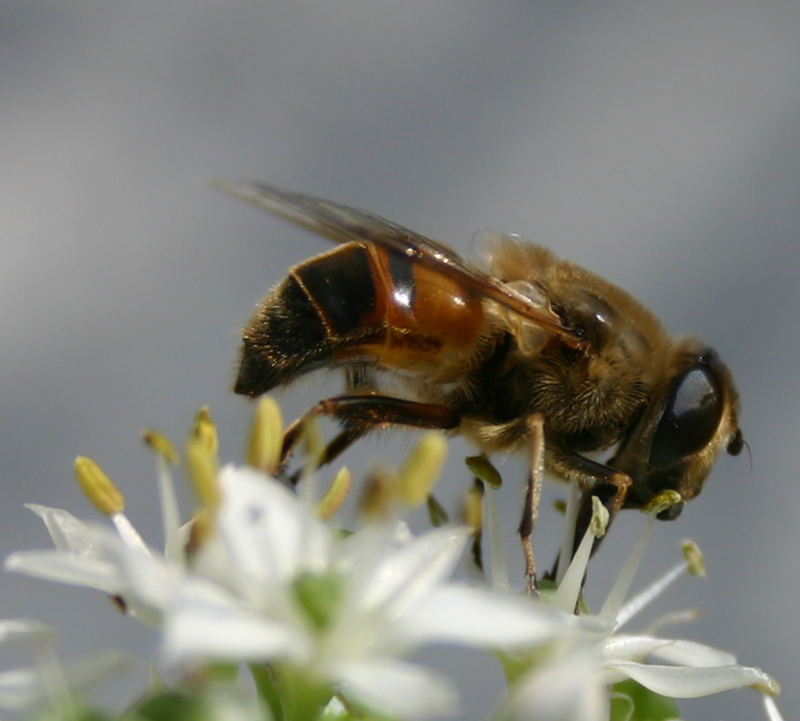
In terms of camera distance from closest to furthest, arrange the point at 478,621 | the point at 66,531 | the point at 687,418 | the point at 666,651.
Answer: the point at 478,621 < the point at 66,531 < the point at 666,651 < the point at 687,418

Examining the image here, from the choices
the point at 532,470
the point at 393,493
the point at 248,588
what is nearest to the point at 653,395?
the point at 532,470

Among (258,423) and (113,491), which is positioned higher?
(258,423)

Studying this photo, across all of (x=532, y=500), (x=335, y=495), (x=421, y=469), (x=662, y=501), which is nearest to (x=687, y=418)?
(x=662, y=501)

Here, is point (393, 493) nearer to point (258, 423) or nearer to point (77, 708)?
point (258, 423)

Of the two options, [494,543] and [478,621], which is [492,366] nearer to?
[494,543]

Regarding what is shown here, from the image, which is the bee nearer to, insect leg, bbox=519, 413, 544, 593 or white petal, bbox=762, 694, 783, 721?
insect leg, bbox=519, 413, 544, 593

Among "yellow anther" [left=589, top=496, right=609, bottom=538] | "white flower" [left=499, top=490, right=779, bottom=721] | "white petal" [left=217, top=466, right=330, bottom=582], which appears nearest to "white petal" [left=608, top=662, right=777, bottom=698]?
"white flower" [left=499, top=490, right=779, bottom=721]

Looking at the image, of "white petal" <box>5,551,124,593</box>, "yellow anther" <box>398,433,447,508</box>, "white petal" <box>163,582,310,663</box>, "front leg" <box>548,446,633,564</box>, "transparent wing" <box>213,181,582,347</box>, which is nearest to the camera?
"white petal" <box>163,582,310,663</box>
